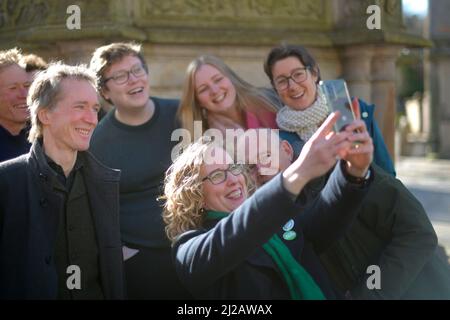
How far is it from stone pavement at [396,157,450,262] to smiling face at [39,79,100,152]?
3.22 metres

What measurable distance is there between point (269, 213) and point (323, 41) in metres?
3.01

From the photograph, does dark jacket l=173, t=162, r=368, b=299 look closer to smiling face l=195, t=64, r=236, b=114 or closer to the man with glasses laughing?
the man with glasses laughing

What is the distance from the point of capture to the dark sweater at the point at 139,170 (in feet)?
10.5

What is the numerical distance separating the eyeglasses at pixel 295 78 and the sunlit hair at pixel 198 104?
24 centimetres

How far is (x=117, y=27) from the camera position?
407cm

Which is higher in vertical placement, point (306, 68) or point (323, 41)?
point (323, 41)

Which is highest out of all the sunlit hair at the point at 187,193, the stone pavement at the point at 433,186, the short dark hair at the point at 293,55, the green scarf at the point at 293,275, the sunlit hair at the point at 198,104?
the short dark hair at the point at 293,55

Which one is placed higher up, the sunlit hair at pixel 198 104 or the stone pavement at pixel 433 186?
the sunlit hair at pixel 198 104

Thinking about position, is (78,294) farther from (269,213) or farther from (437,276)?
(437,276)

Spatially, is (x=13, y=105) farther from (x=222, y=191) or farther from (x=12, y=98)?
(x=222, y=191)

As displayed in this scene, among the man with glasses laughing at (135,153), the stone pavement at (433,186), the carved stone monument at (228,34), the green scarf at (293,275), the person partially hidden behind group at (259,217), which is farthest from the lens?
the stone pavement at (433,186)

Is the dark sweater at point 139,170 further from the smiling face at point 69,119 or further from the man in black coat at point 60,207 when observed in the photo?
the smiling face at point 69,119

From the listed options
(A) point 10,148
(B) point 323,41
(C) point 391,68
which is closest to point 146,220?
(A) point 10,148

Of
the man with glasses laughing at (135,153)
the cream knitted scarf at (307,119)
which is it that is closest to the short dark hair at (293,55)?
the cream knitted scarf at (307,119)
